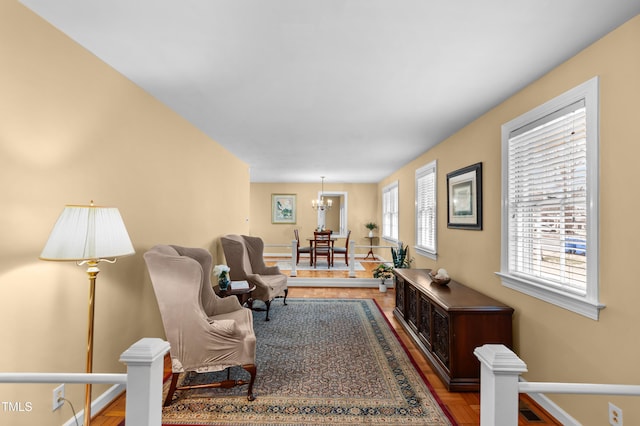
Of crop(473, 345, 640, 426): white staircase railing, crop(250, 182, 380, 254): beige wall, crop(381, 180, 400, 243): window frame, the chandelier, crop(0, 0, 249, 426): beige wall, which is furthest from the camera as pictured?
crop(250, 182, 380, 254): beige wall

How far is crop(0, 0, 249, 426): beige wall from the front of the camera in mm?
1532

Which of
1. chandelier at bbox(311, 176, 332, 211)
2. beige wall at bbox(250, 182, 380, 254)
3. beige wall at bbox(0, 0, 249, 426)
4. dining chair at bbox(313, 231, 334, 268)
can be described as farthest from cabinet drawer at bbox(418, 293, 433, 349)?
beige wall at bbox(250, 182, 380, 254)

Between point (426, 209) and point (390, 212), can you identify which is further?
point (390, 212)

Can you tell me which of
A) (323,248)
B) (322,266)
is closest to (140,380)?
(323,248)

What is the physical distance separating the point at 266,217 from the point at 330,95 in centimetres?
712

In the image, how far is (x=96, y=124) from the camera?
206 centimetres

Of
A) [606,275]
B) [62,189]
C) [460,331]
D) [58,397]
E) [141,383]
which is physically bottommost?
[58,397]

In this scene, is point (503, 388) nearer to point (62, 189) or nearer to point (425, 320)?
point (425, 320)

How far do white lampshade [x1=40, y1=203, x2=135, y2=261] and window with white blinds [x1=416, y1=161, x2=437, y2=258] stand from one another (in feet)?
12.9

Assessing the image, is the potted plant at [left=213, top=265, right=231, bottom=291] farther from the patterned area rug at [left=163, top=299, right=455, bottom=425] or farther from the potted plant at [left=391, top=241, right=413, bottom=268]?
the potted plant at [left=391, top=241, right=413, bottom=268]

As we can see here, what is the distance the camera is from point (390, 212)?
305 inches

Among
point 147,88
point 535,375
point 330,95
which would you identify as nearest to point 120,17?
point 147,88

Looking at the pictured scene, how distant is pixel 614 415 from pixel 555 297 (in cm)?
68

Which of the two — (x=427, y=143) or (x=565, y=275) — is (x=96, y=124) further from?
(x=427, y=143)
